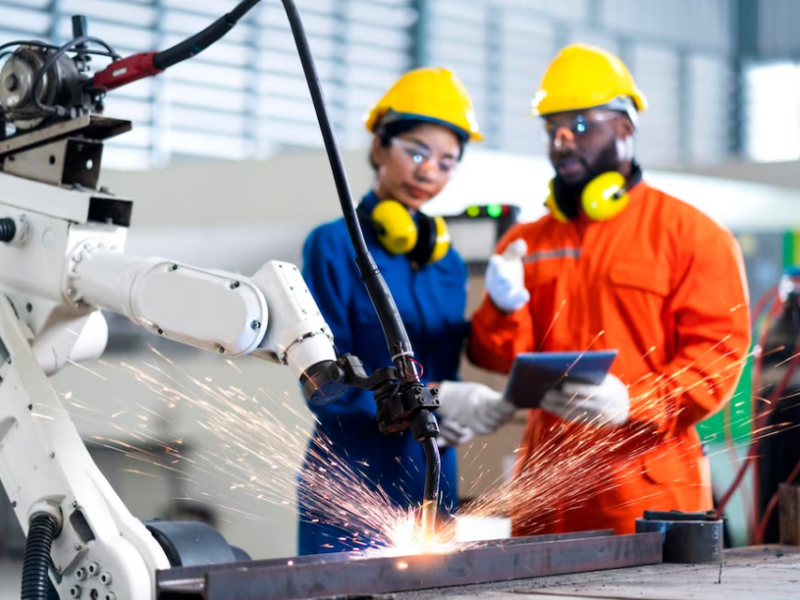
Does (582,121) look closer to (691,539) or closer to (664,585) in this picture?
(691,539)

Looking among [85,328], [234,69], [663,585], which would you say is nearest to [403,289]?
[85,328]

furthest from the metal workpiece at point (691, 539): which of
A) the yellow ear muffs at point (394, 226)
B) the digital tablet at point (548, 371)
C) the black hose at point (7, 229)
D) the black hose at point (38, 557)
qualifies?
the black hose at point (7, 229)

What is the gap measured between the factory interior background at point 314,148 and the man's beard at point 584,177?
0.99m

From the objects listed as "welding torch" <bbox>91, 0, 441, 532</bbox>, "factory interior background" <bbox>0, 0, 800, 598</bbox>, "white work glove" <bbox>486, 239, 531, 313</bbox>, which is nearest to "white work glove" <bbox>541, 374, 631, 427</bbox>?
"white work glove" <bbox>486, 239, 531, 313</bbox>

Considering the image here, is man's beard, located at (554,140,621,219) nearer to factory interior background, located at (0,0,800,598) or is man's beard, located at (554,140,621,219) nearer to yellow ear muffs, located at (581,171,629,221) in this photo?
yellow ear muffs, located at (581,171,629,221)

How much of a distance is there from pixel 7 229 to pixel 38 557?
0.62 meters

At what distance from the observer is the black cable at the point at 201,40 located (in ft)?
5.73

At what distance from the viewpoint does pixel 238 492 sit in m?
5.88

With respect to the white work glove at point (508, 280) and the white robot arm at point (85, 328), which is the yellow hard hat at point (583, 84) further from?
the white robot arm at point (85, 328)

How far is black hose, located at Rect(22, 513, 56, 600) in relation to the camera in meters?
1.69

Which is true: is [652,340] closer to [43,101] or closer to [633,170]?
[633,170]

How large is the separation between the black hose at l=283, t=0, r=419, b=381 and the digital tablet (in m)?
0.97

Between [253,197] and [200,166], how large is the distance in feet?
1.16

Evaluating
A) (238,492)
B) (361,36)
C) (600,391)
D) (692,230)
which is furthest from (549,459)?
(361,36)
